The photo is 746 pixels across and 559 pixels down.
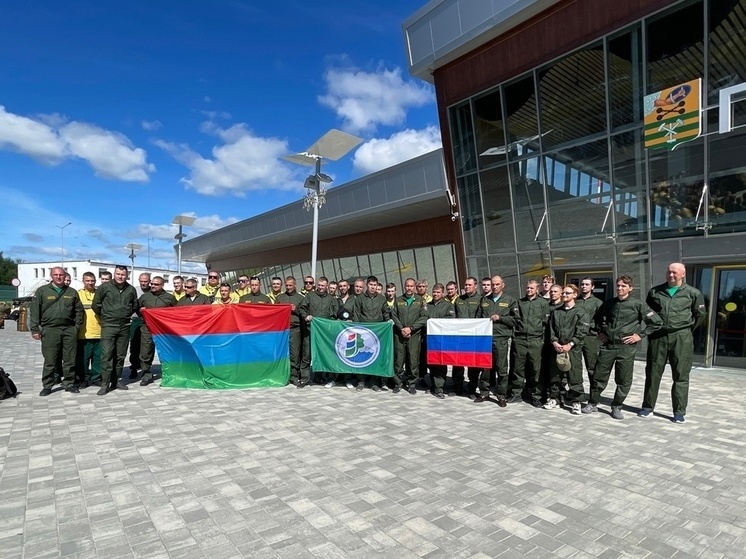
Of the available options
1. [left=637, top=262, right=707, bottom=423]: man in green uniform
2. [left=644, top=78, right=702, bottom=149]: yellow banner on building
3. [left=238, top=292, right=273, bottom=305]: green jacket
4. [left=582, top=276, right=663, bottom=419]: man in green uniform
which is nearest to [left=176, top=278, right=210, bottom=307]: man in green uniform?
[left=238, top=292, right=273, bottom=305]: green jacket

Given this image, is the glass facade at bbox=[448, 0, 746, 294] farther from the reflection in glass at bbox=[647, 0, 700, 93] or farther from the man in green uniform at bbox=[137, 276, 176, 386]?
the man in green uniform at bbox=[137, 276, 176, 386]

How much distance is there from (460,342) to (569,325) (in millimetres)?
Result: 1732

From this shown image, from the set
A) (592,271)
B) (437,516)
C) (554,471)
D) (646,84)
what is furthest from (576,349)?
(646,84)

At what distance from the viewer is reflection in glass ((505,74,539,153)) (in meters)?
13.7

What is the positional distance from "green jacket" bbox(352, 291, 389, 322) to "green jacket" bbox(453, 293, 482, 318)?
1.33 meters

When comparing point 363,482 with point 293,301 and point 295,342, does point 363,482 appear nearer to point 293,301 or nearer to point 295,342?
point 295,342

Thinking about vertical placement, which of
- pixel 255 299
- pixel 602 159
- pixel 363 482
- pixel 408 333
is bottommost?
pixel 363 482

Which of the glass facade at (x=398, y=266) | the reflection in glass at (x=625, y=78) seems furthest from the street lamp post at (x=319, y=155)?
the glass facade at (x=398, y=266)

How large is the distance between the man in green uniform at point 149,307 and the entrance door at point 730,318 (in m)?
12.4

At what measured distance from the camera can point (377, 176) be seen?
714 inches

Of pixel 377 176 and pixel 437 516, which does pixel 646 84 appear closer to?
pixel 377 176

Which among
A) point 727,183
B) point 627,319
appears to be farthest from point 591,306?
point 727,183

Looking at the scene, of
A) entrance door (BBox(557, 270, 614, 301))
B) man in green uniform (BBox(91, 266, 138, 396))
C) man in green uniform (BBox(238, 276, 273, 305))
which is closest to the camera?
man in green uniform (BBox(91, 266, 138, 396))

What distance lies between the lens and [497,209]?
15164 mm
